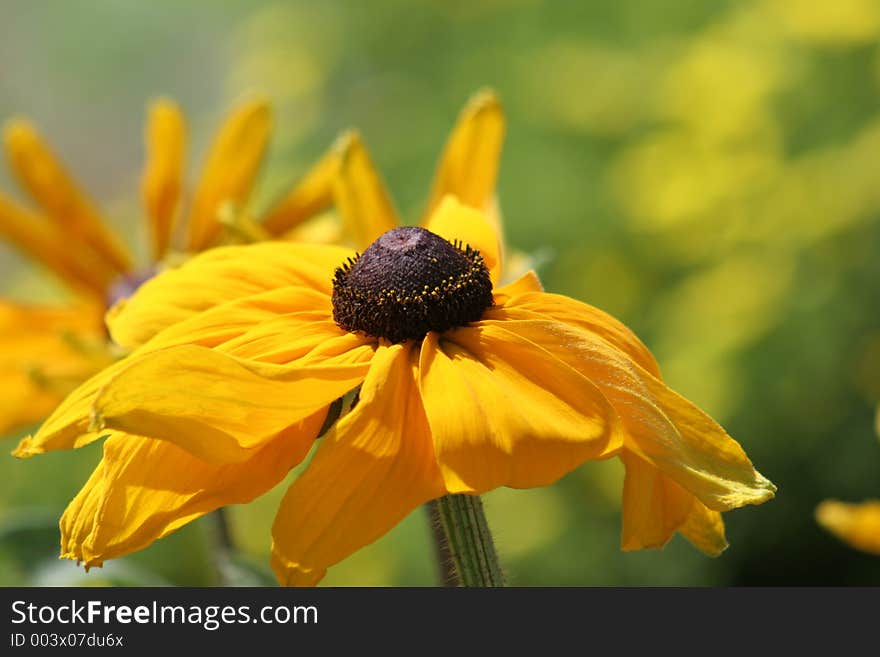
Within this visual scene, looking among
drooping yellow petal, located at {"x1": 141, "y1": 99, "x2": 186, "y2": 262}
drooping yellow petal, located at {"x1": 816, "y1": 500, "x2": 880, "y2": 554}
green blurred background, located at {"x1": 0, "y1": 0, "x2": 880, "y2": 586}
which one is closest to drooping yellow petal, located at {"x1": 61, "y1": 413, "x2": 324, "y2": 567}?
drooping yellow petal, located at {"x1": 816, "y1": 500, "x2": 880, "y2": 554}

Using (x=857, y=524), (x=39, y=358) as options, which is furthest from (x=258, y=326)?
(x=39, y=358)

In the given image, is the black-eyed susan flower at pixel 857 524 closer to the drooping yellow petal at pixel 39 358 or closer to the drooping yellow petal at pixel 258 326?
the drooping yellow petal at pixel 258 326

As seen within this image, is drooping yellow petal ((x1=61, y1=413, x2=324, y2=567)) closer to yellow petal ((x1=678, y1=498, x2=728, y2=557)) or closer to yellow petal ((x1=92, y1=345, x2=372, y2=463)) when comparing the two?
yellow petal ((x1=92, y1=345, x2=372, y2=463))

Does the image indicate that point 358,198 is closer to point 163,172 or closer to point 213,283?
point 213,283

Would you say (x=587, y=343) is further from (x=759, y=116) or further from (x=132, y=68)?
(x=132, y=68)

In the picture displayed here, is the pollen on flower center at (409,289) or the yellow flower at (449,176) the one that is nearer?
the pollen on flower center at (409,289)

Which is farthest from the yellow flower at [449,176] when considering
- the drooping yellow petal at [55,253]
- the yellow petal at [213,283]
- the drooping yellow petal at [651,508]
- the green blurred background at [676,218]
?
the green blurred background at [676,218]
